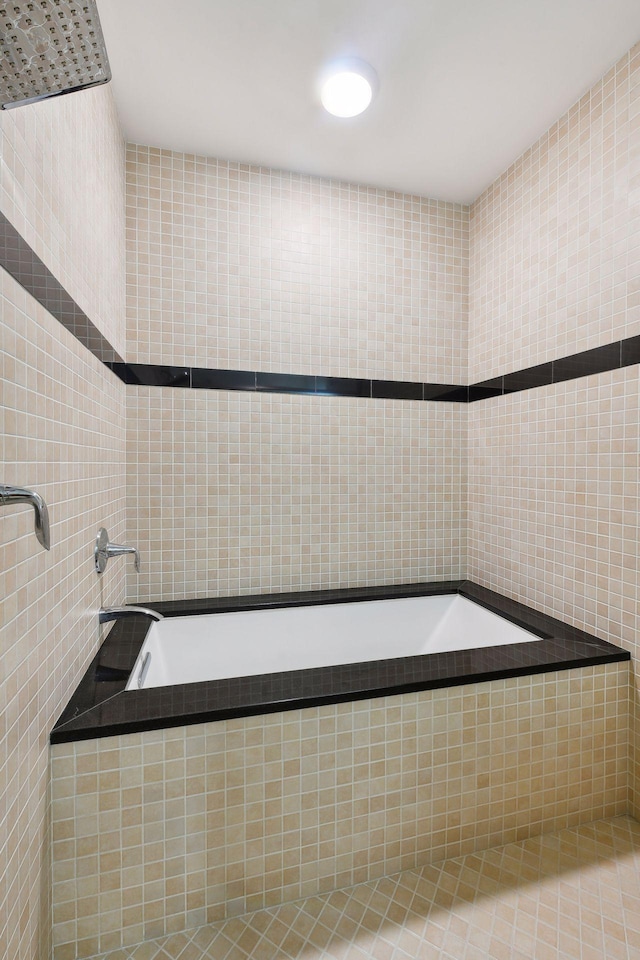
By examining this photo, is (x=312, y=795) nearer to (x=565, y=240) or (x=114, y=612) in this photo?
(x=114, y=612)

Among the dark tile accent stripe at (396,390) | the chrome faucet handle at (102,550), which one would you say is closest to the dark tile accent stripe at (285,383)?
the dark tile accent stripe at (396,390)

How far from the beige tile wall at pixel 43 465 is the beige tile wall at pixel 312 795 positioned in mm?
122

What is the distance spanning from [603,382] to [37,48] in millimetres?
1861

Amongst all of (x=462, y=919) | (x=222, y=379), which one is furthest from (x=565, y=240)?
(x=462, y=919)

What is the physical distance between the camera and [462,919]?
124cm

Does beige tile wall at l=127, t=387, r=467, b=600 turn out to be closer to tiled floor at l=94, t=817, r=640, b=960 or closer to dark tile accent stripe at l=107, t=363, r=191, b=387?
dark tile accent stripe at l=107, t=363, r=191, b=387

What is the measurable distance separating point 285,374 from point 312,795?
1784mm

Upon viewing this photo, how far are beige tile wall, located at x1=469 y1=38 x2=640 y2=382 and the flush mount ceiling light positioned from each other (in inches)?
34.4

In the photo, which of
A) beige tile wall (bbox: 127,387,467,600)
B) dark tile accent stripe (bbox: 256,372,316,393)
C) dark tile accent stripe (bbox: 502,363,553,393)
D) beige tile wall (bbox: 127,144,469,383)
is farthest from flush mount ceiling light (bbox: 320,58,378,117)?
dark tile accent stripe (bbox: 502,363,553,393)

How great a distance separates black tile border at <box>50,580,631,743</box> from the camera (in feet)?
3.97

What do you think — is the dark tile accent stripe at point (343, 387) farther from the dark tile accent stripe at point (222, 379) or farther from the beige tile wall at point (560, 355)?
the beige tile wall at point (560, 355)

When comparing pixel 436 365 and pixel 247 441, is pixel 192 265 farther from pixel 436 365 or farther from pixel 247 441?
pixel 436 365

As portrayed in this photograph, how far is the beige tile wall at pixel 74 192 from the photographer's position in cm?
97

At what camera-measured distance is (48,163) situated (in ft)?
3.71
